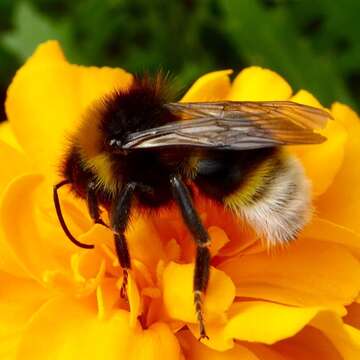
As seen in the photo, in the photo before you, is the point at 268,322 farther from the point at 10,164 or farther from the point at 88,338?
the point at 10,164

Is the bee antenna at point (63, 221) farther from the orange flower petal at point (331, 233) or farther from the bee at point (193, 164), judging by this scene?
the orange flower petal at point (331, 233)

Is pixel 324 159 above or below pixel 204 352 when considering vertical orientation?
above

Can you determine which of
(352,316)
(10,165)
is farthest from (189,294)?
(10,165)

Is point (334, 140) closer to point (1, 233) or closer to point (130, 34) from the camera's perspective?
point (1, 233)

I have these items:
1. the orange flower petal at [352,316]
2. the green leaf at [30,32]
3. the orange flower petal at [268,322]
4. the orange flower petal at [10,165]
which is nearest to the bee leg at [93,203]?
the orange flower petal at [10,165]

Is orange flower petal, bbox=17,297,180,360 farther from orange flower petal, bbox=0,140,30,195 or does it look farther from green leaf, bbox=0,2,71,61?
green leaf, bbox=0,2,71,61
